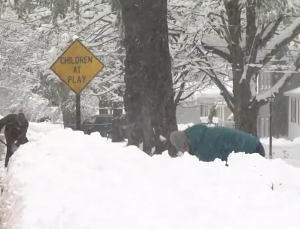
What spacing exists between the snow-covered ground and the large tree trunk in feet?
15.2

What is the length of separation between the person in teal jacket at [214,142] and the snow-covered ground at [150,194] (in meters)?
0.85

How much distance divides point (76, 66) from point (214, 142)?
5.28 m

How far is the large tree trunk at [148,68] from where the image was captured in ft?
34.7

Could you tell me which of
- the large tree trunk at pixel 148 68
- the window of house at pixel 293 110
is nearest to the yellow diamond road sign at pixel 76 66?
the large tree trunk at pixel 148 68

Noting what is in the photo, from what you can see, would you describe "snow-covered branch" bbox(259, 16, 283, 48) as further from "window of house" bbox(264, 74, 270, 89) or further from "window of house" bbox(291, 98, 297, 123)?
"window of house" bbox(264, 74, 270, 89)

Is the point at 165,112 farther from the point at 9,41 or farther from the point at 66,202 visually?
the point at 9,41

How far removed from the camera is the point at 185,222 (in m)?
3.56

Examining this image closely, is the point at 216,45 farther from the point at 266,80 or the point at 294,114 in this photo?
the point at 266,80

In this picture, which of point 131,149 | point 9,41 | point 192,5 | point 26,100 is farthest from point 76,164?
point 26,100

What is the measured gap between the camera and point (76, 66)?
1115 cm

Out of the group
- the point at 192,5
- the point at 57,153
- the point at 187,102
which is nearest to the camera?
the point at 57,153

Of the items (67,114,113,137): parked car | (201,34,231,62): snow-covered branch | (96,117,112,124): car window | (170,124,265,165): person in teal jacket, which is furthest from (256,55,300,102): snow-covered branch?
(96,117,112,124): car window

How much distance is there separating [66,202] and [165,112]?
22.0ft

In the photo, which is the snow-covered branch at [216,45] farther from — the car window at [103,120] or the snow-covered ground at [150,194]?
the car window at [103,120]
